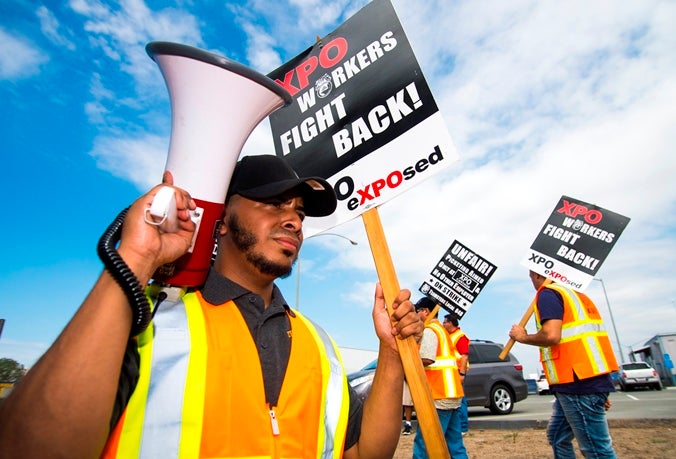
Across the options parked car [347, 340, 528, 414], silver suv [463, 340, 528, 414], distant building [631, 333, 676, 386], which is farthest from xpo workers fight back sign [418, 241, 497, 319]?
distant building [631, 333, 676, 386]

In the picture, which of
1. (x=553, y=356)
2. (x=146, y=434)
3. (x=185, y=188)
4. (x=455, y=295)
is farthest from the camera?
(x=455, y=295)

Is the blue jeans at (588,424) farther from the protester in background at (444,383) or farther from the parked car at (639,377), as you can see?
the parked car at (639,377)

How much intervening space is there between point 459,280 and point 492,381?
6471mm

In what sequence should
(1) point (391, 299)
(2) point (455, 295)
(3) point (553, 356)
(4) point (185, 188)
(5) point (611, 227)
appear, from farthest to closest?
(2) point (455, 295)
(5) point (611, 227)
(3) point (553, 356)
(1) point (391, 299)
(4) point (185, 188)

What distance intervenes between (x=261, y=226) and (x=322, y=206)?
39cm

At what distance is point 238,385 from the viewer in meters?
1.34

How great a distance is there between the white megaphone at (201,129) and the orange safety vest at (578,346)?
3.75 metres

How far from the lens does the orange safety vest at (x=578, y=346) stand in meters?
3.71

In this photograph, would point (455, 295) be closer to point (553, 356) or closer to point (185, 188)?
point (553, 356)

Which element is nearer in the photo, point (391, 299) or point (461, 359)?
point (391, 299)

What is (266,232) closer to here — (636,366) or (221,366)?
(221,366)

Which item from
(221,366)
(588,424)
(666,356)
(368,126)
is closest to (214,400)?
(221,366)

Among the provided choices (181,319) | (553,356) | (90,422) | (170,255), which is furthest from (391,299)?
(553,356)

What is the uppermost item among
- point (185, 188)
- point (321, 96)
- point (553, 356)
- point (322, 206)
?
point (321, 96)
